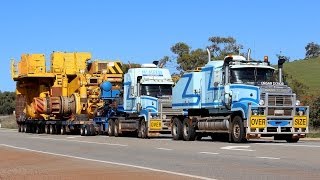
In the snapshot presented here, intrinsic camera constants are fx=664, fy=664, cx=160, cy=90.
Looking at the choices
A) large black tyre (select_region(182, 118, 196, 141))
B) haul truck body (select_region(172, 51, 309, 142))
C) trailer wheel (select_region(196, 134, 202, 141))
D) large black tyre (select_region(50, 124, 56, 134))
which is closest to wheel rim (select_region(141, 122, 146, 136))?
trailer wheel (select_region(196, 134, 202, 141))

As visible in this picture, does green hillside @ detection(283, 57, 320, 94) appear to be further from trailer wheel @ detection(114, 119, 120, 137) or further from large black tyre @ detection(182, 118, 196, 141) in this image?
large black tyre @ detection(182, 118, 196, 141)

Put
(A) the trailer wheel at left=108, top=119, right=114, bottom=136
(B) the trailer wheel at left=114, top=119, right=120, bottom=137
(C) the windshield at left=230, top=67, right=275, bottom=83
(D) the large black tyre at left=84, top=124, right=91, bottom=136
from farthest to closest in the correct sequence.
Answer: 1. (D) the large black tyre at left=84, top=124, right=91, bottom=136
2. (A) the trailer wheel at left=108, top=119, right=114, bottom=136
3. (B) the trailer wheel at left=114, top=119, right=120, bottom=137
4. (C) the windshield at left=230, top=67, right=275, bottom=83

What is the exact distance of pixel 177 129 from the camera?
3306 cm

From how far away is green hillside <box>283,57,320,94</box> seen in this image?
90.1 meters

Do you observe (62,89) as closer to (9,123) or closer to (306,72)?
(9,123)

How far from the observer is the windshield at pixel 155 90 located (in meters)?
37.8

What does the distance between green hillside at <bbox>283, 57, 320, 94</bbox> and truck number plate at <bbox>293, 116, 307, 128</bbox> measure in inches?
2263

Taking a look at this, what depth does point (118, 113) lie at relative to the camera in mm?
41375

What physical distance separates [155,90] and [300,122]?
1252 centimetres

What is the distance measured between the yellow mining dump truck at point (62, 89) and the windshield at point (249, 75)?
1752 cm

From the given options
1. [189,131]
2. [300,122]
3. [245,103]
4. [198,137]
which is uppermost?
[245,103]

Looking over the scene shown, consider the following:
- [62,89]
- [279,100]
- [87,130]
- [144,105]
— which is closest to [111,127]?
[87,130]

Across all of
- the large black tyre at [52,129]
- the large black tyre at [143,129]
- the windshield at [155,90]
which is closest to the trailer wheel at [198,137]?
the large black tyre at [143,129]

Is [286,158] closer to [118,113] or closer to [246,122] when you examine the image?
[246,122]
